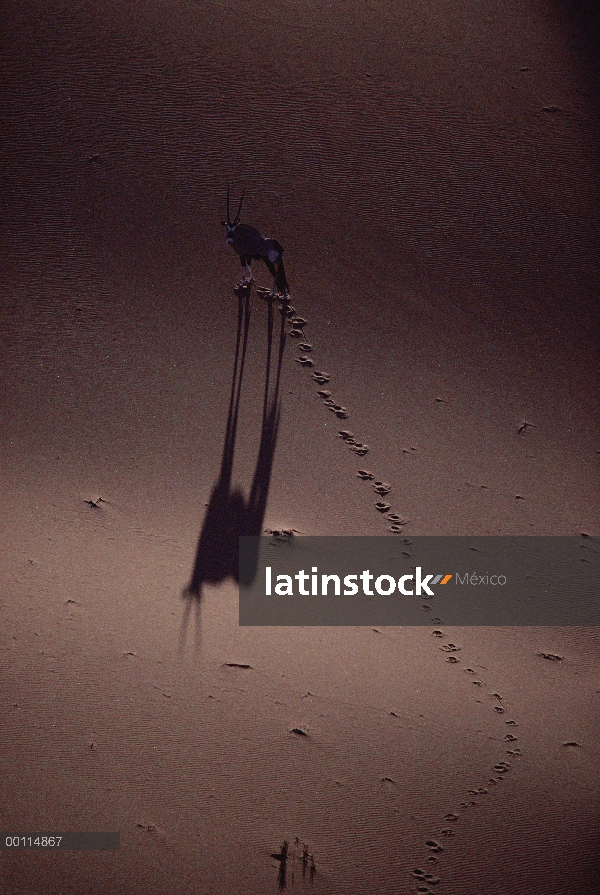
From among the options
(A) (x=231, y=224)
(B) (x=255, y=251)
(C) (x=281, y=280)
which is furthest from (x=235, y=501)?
(A) (x=231, y=224)

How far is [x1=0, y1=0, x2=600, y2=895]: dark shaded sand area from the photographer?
14.8ft

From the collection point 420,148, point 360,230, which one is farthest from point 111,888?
point 420,148

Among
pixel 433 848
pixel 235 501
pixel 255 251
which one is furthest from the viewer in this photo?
pixel 255 251

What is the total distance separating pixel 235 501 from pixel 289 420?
3.05 feet

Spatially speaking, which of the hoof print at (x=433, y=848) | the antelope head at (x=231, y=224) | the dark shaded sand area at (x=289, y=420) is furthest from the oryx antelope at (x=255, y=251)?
the hoof print at (x=433, y=848)

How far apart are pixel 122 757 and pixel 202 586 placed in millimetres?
1674

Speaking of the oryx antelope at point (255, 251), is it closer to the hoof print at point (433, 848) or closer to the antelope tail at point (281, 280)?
the antelope tail at point (281, 280)

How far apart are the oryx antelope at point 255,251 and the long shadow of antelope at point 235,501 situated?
0.18 metres

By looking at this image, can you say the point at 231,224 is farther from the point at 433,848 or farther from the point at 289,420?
the point at 433,848

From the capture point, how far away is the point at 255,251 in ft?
15.8

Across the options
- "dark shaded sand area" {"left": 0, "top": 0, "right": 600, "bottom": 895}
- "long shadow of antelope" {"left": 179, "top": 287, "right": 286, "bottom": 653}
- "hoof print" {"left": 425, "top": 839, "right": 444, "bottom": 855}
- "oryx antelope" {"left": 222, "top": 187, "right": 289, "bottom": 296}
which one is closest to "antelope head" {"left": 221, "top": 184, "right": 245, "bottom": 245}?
"oryx antelope" {"left": 222, "top": 187, "right": 289, "bottom": 296}

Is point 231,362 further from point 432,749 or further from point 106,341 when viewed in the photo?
→ point 432,749

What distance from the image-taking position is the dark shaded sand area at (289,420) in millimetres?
4508

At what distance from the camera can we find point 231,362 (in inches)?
190
